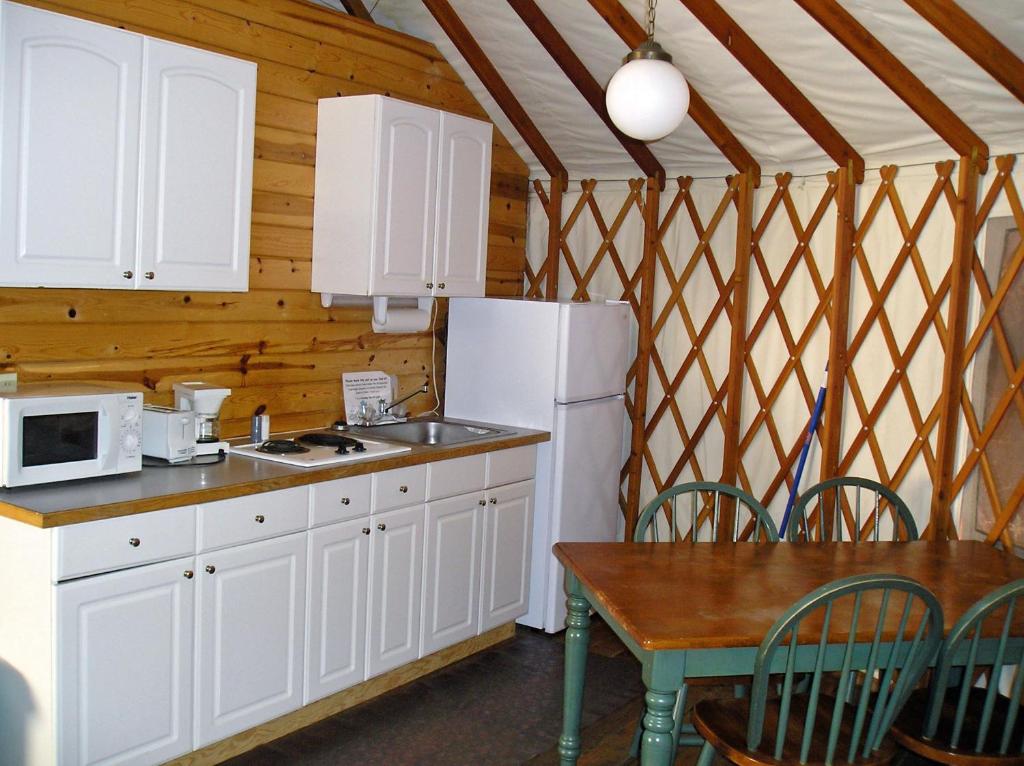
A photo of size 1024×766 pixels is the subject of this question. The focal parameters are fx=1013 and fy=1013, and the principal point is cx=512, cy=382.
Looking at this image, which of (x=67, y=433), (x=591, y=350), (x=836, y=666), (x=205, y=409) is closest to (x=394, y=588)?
(x=205, y=409)

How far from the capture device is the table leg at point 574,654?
9.09ft

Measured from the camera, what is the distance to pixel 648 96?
281 centimetres

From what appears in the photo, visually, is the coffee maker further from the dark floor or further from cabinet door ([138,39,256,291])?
the dark floor

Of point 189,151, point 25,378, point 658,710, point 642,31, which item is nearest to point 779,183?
point 642,31

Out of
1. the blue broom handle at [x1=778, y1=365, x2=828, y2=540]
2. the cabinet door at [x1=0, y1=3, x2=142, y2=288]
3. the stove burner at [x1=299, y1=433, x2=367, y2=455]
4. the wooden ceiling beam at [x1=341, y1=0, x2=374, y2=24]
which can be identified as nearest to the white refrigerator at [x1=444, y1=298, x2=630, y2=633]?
the blue broom handle at [x1=778, y1=365, x2=828, y2=540]

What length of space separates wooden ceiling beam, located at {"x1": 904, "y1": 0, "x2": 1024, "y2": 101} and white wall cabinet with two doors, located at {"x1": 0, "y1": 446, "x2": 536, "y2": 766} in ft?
6.98

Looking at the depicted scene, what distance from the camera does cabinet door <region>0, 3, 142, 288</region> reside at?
2.57 m

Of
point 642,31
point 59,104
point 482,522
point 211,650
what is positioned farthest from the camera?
point 482,522

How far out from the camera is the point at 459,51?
4410 mm

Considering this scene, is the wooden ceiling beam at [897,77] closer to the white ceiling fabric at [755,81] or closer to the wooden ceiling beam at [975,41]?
the white ceiling fabric at [755,81]

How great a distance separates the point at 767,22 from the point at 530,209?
1924 mm

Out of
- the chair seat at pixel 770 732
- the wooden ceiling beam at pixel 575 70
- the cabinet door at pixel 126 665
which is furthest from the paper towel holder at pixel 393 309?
the chair seat at pixel 770 732

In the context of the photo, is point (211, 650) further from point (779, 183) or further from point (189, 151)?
point (779, 183)

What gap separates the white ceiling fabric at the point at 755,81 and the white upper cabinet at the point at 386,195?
51 centimetres
